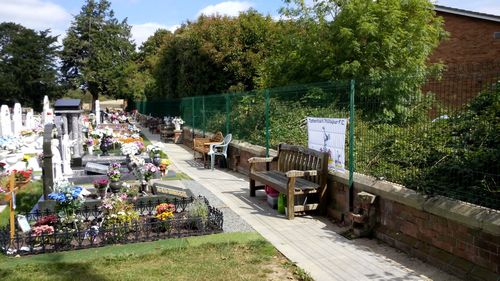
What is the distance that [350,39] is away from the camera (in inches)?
496

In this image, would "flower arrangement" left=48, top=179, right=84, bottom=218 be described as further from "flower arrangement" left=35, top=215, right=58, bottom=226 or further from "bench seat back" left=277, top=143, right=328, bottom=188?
"bench seat back" left=277, top=143, right=328, bottom=188

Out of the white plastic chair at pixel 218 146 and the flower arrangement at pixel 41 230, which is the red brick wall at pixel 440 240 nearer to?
the flower arrangement at pixel 41 230

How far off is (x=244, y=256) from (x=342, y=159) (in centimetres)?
248

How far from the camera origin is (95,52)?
61156 mm

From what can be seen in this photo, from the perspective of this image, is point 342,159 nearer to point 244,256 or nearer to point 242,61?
point 244,256

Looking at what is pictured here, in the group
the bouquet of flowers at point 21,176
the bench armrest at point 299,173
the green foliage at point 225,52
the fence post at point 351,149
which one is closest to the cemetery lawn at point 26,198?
the bouquet of flowers at point 21,176

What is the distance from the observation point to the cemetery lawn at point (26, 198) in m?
7.72

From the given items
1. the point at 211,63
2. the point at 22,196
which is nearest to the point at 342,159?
the point at 22,196

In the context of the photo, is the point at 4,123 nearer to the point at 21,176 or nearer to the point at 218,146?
the point at 218,146

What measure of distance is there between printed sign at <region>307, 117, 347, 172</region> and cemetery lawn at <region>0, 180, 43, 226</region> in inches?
208

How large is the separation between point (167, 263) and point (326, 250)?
198 cm

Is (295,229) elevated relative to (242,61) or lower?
lower

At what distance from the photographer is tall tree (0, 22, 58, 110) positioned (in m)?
67.3

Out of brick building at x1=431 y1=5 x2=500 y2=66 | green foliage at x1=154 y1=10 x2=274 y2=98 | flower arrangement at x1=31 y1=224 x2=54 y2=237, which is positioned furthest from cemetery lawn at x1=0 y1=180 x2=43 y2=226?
brick building at x1=431 y1=5 x2=500 y2=66
